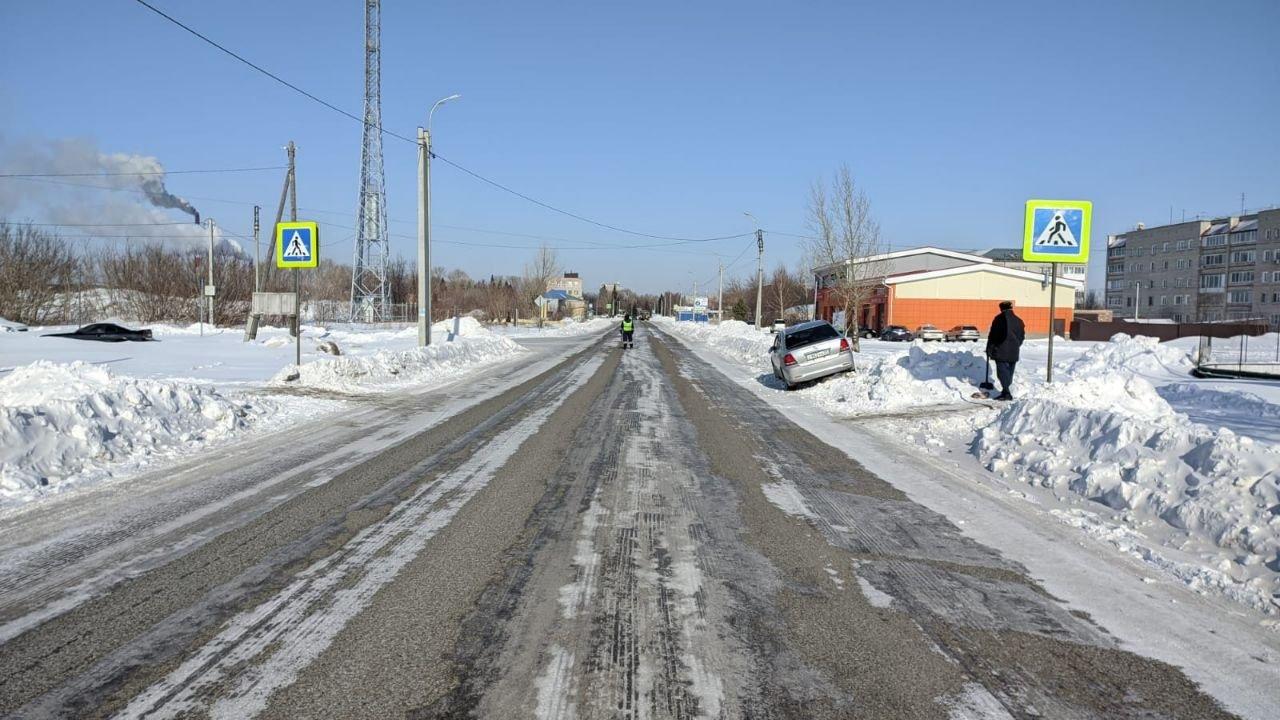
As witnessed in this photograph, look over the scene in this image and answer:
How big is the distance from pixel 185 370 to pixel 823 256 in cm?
2595

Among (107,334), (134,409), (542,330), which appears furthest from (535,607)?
(542,330)

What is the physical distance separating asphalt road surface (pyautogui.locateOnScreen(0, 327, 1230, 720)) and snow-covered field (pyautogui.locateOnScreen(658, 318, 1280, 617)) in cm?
141

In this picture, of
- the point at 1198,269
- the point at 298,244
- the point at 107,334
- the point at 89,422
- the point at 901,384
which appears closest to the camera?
the point at 89,422

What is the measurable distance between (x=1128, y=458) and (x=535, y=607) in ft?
20.1

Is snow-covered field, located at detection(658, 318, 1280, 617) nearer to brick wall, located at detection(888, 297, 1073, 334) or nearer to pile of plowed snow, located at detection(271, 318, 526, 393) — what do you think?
pile of plowed snow, located at detection(271, 318, 526, 393)

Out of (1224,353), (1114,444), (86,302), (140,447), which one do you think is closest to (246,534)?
(140,447)

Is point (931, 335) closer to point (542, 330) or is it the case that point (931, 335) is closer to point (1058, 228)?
point (542, 330)

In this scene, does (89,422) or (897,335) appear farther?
(897,335)

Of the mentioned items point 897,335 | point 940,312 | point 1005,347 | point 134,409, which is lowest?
point 134,409

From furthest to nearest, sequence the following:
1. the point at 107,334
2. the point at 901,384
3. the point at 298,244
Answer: the point at 107,334
the point at 298,244
the point at 901,384

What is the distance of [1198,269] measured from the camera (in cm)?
9562

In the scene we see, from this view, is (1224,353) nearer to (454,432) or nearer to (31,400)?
(454,432)

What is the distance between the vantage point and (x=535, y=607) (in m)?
4.24

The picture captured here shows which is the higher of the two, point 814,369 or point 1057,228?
point 1057,228
